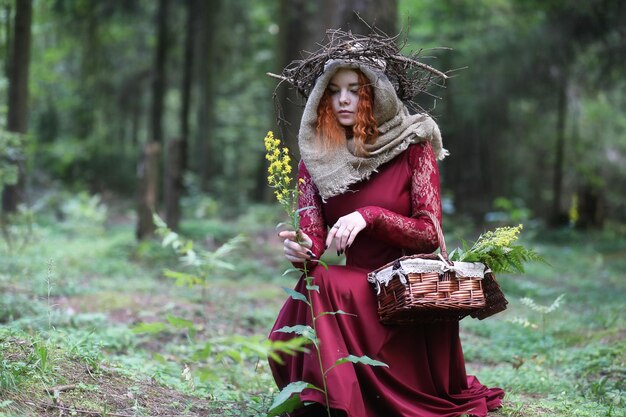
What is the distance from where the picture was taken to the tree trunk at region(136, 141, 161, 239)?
1149 centimetres

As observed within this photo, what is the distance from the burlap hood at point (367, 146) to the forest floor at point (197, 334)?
1080 mm

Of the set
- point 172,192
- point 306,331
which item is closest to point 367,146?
point 306,331

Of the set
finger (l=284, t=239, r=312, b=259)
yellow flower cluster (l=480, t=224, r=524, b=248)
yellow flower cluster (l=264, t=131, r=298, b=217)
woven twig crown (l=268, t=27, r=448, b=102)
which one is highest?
woven twig crown (l=268, t=27, r=448, b=102)

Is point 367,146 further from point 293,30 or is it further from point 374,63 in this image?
point 293,30

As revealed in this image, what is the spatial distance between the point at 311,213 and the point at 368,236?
1.16ft

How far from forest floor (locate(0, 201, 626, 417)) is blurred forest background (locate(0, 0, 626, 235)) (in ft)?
6.64

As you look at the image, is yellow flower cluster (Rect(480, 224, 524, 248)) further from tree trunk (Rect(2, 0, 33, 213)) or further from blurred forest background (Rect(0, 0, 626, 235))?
tree trunk (Rect(2, 0, 33, 213))

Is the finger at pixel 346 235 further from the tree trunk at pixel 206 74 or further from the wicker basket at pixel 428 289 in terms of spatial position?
the tree trunk at pixel 206 74

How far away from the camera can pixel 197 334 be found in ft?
20.0

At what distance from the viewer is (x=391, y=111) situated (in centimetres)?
391

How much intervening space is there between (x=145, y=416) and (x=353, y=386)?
Result: 1045 mm

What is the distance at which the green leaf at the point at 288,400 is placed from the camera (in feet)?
10.0

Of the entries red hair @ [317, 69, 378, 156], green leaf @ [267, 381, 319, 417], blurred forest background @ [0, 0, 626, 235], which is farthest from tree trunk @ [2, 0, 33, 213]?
green leaf @ [267, 381, 319, 417]

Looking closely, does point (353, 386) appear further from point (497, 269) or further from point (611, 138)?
point (611, 138)
